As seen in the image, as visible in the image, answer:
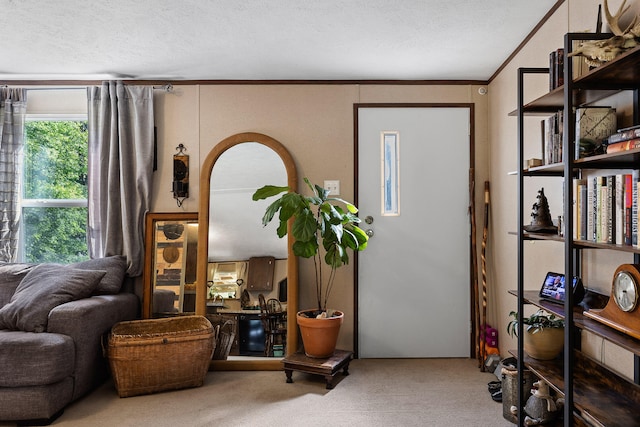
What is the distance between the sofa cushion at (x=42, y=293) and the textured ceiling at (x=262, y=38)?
5.11 feet

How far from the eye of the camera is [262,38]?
3.04 meters

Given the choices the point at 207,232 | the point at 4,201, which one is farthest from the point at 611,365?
the point at 4,201

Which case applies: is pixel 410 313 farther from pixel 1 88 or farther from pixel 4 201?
pixel 1 88

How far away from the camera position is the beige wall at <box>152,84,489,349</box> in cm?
390

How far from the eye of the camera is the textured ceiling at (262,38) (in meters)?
2.60

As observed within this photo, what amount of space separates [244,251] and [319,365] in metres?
1.10

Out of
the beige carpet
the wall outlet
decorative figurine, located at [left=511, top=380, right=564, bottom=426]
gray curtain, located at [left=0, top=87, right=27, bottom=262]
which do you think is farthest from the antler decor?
gray curtain, located at [left=0, top=87, right=27, bottom=262]

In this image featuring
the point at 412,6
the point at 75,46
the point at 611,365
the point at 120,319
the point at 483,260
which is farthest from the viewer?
the point at 483,260

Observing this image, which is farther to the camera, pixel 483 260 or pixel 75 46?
pixel 483 260

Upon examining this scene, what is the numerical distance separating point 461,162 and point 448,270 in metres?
0.90

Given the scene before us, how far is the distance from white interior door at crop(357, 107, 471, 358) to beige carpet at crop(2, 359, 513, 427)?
0.35m

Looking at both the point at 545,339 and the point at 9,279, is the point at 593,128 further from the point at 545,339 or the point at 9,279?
the point at 9,279

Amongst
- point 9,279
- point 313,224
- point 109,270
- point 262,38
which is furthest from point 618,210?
point 9,279

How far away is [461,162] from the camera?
388cm
